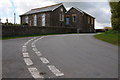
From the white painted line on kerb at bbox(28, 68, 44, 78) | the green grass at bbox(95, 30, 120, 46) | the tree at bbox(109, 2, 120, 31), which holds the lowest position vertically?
the white painted line on kerb at bbox(28, 68, 44, 78)

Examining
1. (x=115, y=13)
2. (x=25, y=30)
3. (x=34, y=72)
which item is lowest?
(x=34, y=72)

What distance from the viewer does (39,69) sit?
5004 mm

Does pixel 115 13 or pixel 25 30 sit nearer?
pixel 115 13

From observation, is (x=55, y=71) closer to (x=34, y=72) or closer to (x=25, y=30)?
(x=34, y=72)

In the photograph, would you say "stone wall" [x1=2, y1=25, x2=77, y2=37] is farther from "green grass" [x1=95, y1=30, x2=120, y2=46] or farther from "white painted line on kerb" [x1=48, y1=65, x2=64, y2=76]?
"white painted line on kerb" [x1=48, y1=65, x2=64, y2=76]

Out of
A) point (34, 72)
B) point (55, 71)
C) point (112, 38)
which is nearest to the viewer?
point (34, 72)

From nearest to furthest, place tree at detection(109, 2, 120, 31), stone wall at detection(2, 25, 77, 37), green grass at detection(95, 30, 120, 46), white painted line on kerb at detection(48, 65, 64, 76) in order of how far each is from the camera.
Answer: white painted line on kerb at detection(48, 65, 64, 76) < green grass at detection(95, 30, 120, 46) < tree at detection(109, 2, 120, 31) < stone wall at detection(2, 25, 77, 37)

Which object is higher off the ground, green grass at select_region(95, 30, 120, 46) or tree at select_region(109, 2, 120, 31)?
tree at select_region(109, 2, 120, 31)

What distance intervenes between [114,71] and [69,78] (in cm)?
178

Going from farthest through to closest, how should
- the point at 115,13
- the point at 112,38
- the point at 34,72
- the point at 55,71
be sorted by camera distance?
the point at 112,38 < the point at 115,13 < the point at 55,71 < the point at 34,72

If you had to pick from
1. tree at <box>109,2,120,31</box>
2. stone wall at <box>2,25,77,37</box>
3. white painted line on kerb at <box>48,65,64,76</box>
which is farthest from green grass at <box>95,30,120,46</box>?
stone wall at <box>2,25,77,37</box>

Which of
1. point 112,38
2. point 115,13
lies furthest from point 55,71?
point 112,38

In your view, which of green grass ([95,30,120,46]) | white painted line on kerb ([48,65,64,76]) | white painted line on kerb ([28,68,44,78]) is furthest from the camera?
green grass ([95,30,120,46])

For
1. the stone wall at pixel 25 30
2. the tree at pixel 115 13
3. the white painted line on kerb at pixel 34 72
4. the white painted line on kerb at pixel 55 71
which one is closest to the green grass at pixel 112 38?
the tree at pixel 115 13
